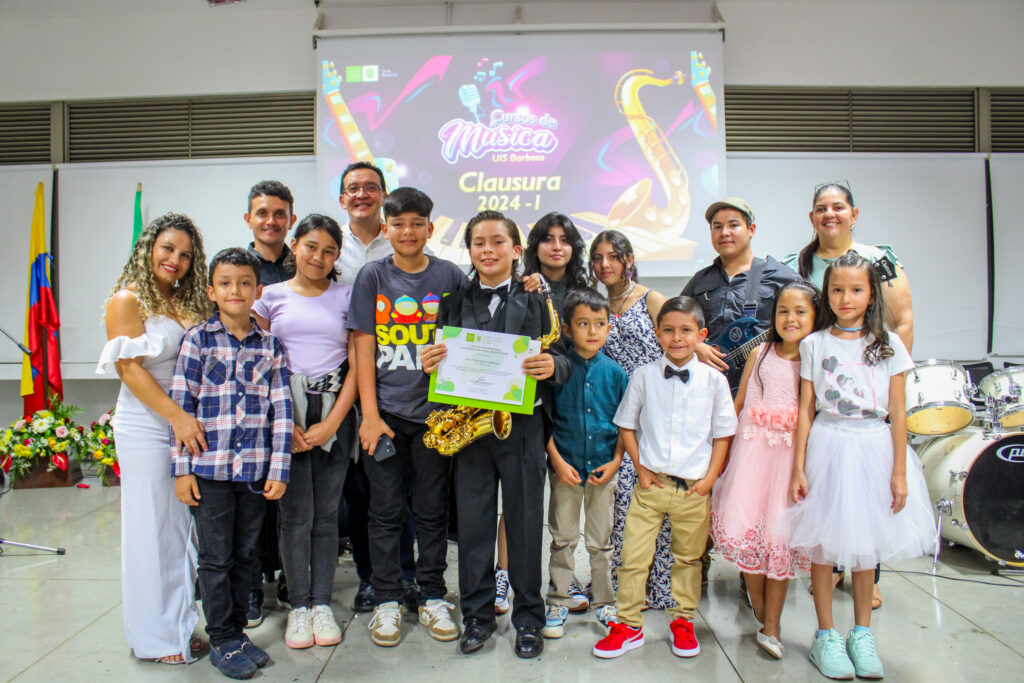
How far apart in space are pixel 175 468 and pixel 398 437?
77 cm

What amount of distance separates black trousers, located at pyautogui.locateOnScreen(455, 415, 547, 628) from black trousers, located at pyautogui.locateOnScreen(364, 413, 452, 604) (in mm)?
130

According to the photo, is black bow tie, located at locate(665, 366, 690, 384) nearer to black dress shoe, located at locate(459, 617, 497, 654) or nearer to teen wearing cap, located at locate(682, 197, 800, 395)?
teen wearing cap, located at locate(682, 197, 800, 395)

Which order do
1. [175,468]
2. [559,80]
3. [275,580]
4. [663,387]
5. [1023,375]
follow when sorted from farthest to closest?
[559,80] → [1023,375] → [275,580] → [663,387] → [175,468]

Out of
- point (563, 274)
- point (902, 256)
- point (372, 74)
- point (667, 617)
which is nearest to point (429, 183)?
point (372, 74)

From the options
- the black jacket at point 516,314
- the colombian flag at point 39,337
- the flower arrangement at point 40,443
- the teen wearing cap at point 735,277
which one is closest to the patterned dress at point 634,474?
the teen wearing cap at point 735,277

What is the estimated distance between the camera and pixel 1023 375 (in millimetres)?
3576

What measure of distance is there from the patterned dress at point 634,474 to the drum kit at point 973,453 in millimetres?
1855

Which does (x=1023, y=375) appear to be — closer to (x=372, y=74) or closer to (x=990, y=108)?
(x=990, y=108)

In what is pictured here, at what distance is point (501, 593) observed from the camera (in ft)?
8.45

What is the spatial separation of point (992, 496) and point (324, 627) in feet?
10.9

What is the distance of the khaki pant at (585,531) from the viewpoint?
2.37 metres

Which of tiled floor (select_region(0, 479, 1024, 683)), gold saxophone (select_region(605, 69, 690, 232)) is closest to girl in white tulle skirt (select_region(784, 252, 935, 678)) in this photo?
tiled floor (select_region(0, 479, 1024, 683))

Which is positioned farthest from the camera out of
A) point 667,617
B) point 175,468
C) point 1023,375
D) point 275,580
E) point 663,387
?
point 1023,375

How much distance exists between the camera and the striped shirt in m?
2.09
